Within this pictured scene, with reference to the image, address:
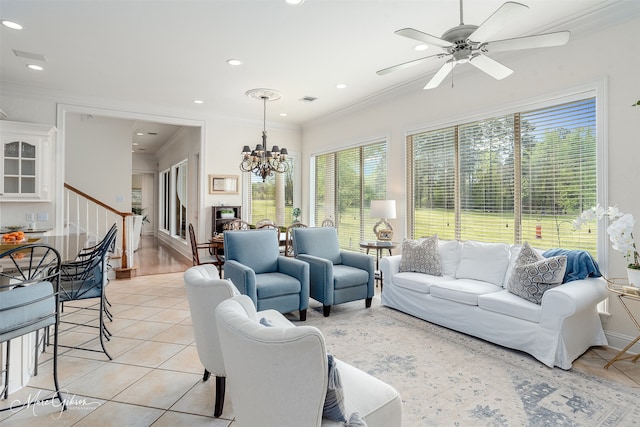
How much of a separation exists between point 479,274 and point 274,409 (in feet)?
10.1

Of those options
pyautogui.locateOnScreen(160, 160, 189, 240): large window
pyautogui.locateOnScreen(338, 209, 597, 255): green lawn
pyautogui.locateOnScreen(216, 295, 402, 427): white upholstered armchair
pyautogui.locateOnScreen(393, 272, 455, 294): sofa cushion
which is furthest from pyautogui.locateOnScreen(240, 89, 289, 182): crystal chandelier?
pyautogui.locateOnScreen(216, 295, 402, 427): white upholstered armchair

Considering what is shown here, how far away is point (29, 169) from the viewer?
477 cm

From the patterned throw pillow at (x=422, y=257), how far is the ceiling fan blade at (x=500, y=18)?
7.61 ft

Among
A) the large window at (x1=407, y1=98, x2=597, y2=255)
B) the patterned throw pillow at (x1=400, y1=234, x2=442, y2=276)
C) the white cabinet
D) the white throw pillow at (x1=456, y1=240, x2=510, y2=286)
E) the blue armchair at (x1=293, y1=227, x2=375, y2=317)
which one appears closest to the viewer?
the large window at (x1=407, y1=98, x2=597, y2=255)

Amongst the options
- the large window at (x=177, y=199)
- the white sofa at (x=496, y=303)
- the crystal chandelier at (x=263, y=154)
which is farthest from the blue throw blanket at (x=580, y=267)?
the large window at (x=177, y=199)

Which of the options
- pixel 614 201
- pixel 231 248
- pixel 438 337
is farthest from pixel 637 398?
pixel 231 248

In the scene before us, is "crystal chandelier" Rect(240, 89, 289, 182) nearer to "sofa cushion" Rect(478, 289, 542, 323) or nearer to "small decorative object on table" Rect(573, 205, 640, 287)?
"sofa cushion" Rect(478, 289, 542, 323)

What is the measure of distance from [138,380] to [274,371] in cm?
187

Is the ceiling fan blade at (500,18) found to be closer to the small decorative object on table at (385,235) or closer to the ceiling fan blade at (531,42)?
the ceiling fan blade at (531,42)

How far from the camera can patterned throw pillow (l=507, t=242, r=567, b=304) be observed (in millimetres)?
2814

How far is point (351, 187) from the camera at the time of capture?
619 cm

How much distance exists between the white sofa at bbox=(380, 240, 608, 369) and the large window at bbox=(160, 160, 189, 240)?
20.4 feet

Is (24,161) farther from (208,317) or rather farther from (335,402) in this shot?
(335,402)

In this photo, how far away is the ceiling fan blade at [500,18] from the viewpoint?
6.18 ft
